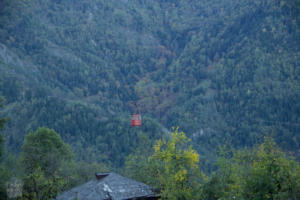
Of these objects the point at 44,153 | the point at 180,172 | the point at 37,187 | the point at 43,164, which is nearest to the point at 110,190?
the point at 37,187

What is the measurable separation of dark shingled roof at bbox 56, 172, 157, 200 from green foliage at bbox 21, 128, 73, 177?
31.5 feet

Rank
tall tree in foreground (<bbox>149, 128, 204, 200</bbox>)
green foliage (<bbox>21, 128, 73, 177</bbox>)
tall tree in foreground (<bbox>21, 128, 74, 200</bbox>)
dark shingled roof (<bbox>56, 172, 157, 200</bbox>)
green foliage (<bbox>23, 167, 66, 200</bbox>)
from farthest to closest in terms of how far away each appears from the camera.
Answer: green foliage (<bbox>21, 128, 73, 177</bbox>), dark shingled roof (<bbox>56, 172, 157, 200</bbox>), tall tree in foreground (<bbox>21, 128, 74, 200</bbox>), green foliage (<bbox>23, 167, 66, 200</bbox>), tall tree in foreground (<bbox>149, 128, 204, 200</bbox>)

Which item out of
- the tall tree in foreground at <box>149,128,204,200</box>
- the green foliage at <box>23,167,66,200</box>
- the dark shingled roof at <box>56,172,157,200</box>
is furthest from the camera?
the dark shingled roof at <box>56,172,157,200</box>

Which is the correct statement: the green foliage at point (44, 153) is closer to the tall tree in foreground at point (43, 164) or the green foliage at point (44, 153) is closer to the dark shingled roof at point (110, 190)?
the tall tree in foreground at point (43, 164)

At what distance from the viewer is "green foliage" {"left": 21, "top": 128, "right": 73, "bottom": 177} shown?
166 ft

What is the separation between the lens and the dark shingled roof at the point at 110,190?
1457 inches

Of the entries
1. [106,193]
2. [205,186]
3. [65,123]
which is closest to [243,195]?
[205,186]

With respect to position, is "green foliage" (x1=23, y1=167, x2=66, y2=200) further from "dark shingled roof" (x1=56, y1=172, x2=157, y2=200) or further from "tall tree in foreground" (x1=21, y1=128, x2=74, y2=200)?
"dark shingled roof" (x1=56, y1=172, x2=157, y2=200)

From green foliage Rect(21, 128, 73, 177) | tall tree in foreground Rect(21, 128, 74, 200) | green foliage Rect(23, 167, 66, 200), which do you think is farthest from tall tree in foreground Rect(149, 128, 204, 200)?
green foliage Rect(21, 128, 73, 177)

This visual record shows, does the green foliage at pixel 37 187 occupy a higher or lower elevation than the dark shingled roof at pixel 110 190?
higher

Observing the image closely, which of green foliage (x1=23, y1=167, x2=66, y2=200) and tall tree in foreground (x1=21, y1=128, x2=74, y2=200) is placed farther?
tall tree in foreground (x1=21, y1=128, x2=74, y2=200)

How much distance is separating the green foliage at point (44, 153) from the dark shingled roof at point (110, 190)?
9595 millimetres

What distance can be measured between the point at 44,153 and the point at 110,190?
2113cm

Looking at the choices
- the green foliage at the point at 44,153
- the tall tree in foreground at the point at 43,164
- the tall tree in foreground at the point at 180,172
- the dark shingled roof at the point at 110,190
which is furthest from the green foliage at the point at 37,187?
the tall tree in foreground at the point at 180,172
